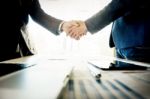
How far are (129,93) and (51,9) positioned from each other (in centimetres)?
560

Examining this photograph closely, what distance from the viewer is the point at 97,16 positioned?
1.41 metres

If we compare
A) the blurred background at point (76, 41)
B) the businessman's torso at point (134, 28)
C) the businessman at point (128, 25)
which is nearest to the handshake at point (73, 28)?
the businessman at point (128, 25)

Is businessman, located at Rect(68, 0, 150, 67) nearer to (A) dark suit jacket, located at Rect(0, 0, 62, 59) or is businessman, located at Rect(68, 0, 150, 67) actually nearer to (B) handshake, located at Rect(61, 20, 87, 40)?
(B) handshake, located at Rect(61, 20, 87, 40)

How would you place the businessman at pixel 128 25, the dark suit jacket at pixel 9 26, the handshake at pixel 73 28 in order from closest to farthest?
1. the dark suit jacket at pixel 9 26
2. the businessman at pixel 128 25
3. the handshake at pixel 73 28

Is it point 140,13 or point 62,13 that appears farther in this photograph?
point 62,13

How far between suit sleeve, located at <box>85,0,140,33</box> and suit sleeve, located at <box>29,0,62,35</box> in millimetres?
305

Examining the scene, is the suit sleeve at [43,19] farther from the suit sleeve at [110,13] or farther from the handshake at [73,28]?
the suit sleeve at [110,13]

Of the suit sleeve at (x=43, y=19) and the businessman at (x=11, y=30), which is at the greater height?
the suit sleeve at (x=43, y=19)

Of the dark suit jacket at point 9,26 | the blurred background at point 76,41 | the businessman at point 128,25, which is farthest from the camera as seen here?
the blurred background at point 76,41

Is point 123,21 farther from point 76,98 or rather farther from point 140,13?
point 76,98

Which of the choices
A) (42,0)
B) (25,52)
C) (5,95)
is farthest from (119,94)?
(42,0)

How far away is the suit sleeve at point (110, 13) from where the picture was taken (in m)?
1.33

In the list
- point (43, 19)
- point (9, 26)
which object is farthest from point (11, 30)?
point (43, 19)

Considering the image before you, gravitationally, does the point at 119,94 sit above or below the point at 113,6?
below
